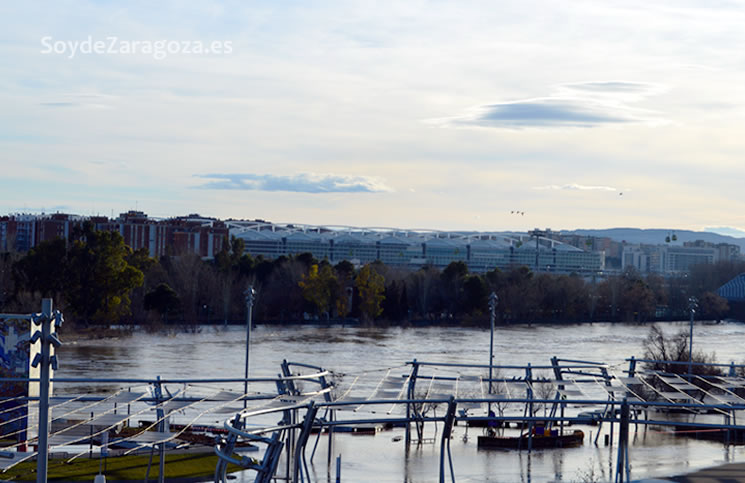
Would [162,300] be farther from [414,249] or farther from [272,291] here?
[414,249]

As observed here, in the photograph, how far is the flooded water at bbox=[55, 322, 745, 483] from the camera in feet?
22.7

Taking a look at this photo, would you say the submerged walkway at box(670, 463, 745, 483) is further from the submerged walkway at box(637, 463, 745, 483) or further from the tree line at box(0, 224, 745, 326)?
the tree line at box(0, 224, 745, 326)

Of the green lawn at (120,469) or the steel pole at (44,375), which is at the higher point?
the steel pole at (44,375)

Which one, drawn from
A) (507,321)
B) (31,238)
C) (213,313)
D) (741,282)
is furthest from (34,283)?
(741,282)

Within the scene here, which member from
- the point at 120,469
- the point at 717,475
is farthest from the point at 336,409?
the point at 717,475

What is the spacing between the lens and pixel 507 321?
28.2 meters

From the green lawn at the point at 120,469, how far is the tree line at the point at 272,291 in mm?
14331

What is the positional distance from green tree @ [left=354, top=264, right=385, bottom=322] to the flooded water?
1.36 meters

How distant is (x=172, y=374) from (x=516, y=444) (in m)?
7.45

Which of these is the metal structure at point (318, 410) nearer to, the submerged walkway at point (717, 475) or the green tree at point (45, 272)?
the submerged walkway at point (717, 475)

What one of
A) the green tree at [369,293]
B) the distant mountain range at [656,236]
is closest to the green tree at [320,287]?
the green tree at [369,293]

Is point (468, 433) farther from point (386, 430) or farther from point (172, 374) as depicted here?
point (172, 374)

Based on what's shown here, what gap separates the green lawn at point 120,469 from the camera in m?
6.46

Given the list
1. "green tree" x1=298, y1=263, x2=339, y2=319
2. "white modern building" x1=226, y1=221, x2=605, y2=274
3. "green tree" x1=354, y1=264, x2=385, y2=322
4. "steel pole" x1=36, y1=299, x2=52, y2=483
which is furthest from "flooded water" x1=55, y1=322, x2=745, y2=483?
"white modern building" x1=226, y1=221, x2=605, y2=274
